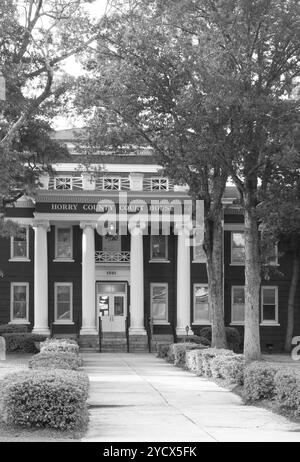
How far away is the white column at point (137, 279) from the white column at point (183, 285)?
197cm

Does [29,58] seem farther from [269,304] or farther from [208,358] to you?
[269,304]

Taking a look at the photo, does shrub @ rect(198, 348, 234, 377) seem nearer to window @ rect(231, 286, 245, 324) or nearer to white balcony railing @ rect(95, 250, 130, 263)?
white balcony railing @ rect(95, 250, 130, 263)

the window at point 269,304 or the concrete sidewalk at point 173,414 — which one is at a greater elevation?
the window at point 269,304

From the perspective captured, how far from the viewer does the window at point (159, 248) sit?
48.2 meters

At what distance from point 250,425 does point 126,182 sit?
33.3 metres

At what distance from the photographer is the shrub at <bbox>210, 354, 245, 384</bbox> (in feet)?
67.0

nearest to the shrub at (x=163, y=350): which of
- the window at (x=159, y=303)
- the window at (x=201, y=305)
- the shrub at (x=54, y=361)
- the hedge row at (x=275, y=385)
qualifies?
the window at (x=159, y=303)

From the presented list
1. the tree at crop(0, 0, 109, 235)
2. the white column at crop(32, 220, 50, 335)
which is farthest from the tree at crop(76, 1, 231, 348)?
the white column at crop(32, 220, 50, 335)

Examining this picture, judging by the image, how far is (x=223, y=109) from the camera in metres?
22.3

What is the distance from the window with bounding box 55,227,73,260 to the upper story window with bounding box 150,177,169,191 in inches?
219

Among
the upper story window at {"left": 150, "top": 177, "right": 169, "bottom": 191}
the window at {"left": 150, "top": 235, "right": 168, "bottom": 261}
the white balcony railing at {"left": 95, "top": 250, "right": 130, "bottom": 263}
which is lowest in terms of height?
the white balcony railing at {"left": 95, "top": 250, "right": 130, "bottom": 263}

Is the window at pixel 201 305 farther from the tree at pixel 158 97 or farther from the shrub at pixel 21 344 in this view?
the tree at pixel 158 97

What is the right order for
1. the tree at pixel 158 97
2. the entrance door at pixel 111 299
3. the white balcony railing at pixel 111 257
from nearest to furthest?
the tree at pixel 158 97 → the white balcony railing at pixel 111 257 → the entrance door at pixel 111 299
